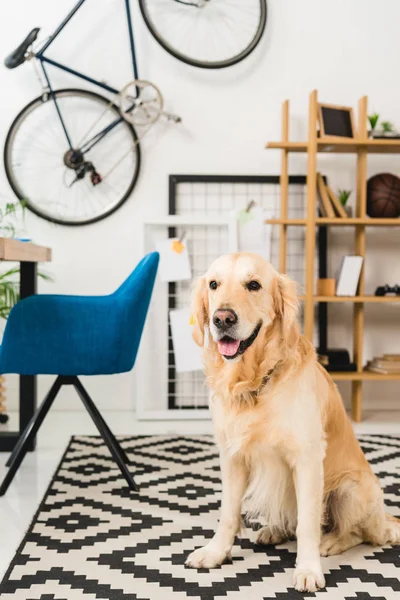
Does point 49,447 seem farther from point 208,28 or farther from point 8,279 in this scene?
point 208,28

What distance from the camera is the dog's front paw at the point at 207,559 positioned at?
6.63 feet

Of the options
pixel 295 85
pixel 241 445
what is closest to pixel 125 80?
pixel 295 85

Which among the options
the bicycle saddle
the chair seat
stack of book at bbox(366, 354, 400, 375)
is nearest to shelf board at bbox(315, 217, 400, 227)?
stack of book at bbox(366, 354, 400, 375)

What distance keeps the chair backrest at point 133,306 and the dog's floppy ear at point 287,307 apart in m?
0.83

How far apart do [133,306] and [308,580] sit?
117 cm

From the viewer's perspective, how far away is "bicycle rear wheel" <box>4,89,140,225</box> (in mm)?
4336

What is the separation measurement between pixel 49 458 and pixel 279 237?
6.17 feet

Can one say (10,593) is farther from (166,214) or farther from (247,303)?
(166,214)

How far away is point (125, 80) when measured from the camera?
4.37m

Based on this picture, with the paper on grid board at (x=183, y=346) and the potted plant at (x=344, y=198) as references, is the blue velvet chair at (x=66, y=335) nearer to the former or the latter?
the paper on grid board at (x=183, y=346)

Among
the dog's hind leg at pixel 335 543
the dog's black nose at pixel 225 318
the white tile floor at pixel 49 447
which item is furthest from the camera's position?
the white tile floor at pixel 49 447

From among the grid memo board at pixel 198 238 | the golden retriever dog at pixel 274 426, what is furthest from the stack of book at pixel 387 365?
the golden retriever dog at pixel 274 426

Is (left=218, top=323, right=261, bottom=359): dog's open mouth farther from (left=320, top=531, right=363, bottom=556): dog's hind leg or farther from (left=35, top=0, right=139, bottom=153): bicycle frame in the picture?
(left=35, top=0, right=139, bottom=153): bicycle frame

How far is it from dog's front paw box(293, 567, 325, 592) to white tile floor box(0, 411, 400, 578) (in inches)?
30.0
